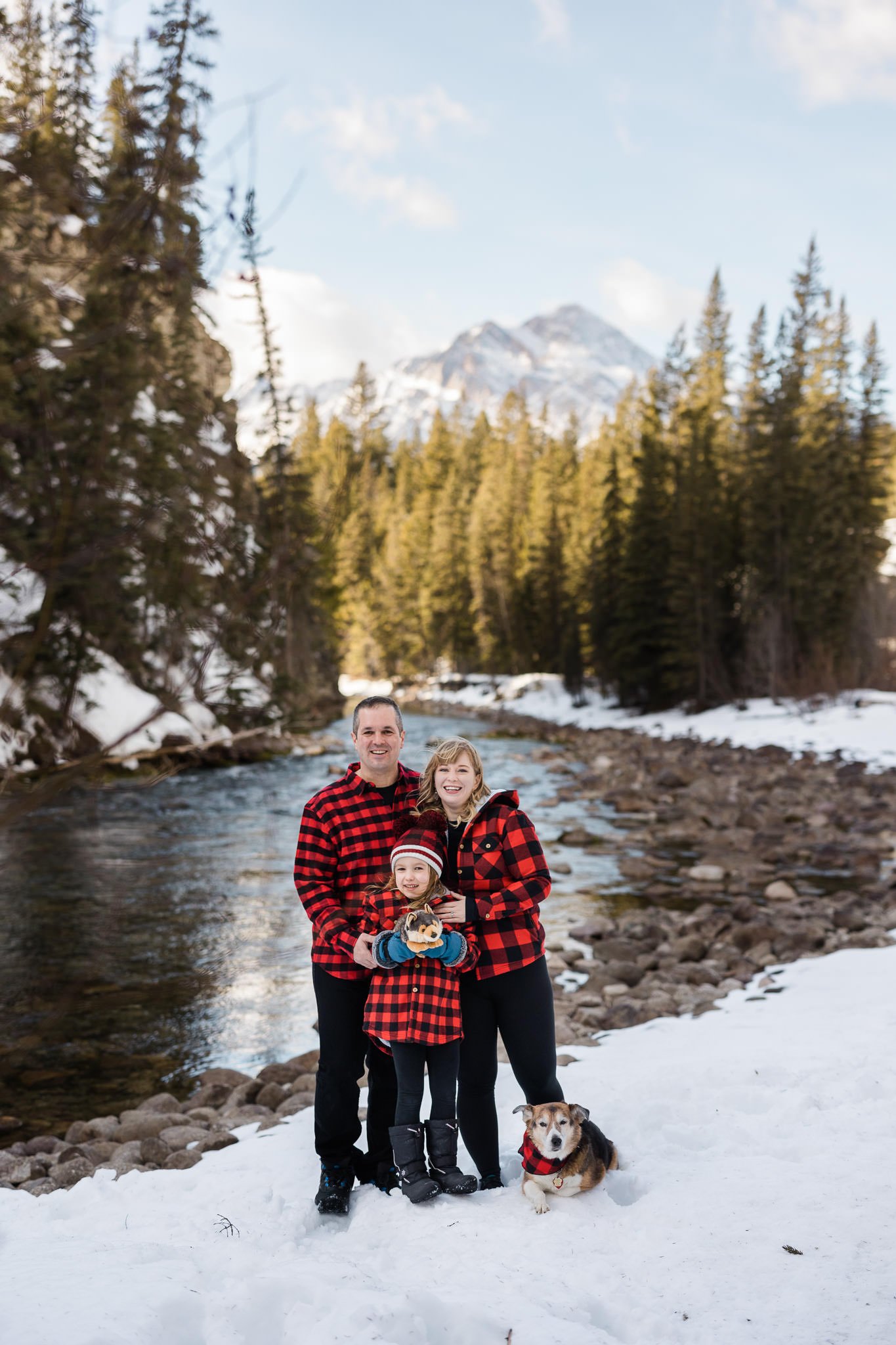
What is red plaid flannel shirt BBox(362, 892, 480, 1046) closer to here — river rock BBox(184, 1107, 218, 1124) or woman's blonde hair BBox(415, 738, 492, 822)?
woman's blonde hair BBox(415, 738, 492, 822)

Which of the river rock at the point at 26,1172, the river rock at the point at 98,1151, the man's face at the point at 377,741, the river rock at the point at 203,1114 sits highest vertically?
the man's face at the point at 377,741

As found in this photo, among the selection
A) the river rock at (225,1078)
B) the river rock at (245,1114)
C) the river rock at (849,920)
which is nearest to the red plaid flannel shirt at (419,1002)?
the river rock at (245,1114)

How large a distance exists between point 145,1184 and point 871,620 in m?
26.8

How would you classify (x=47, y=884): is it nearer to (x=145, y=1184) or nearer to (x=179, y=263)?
(x=145, y=1184)

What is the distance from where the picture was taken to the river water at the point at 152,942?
6.56 m

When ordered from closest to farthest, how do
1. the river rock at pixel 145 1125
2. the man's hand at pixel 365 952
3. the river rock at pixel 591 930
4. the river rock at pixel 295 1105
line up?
the man's hand at pixel 365 952 < the river rock at pixel 145 1125 < the river rock at pixel 295 1105 < the river rock at pixel 591 930

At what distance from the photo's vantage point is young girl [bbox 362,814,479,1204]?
10.8 feet

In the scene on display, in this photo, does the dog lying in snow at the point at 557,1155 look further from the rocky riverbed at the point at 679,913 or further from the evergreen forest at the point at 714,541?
the evergreen forest at the point at 714,541

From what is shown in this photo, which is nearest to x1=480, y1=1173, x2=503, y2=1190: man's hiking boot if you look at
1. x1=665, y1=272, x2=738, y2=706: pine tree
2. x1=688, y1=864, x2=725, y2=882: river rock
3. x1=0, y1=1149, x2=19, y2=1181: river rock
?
x1=0, y1=1149, x2=19, y2=1181: river rock

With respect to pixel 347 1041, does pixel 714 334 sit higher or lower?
higher

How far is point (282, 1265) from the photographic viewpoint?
287 centimetres

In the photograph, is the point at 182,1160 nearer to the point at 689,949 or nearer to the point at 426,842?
the point at 426,842

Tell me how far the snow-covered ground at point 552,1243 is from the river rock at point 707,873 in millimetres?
7117

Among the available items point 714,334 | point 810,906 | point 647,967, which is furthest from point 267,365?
point 714,334
